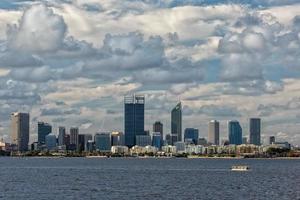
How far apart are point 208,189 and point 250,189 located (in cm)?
843

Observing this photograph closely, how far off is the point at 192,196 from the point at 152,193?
27.3 feet

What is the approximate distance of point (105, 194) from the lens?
12975 centimetres

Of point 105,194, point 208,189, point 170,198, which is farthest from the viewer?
point 208,189

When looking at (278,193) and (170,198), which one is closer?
(170,198)

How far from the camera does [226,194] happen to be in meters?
133

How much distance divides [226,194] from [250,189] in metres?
15.7

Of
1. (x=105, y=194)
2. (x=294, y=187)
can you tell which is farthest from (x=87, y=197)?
(x=294, y=187)

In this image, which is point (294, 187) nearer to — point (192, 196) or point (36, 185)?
point (192, 196)

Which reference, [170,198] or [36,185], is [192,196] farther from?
[36,185]

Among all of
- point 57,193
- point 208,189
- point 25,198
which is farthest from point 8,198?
point 208,189

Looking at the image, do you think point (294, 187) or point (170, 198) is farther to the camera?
point (294, 187)

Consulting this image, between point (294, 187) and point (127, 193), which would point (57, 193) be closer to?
point (127, 193)

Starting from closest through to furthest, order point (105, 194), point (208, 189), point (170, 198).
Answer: point (170, 198) → point (105, 194) → point (208, 189)

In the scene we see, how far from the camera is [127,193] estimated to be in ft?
438
